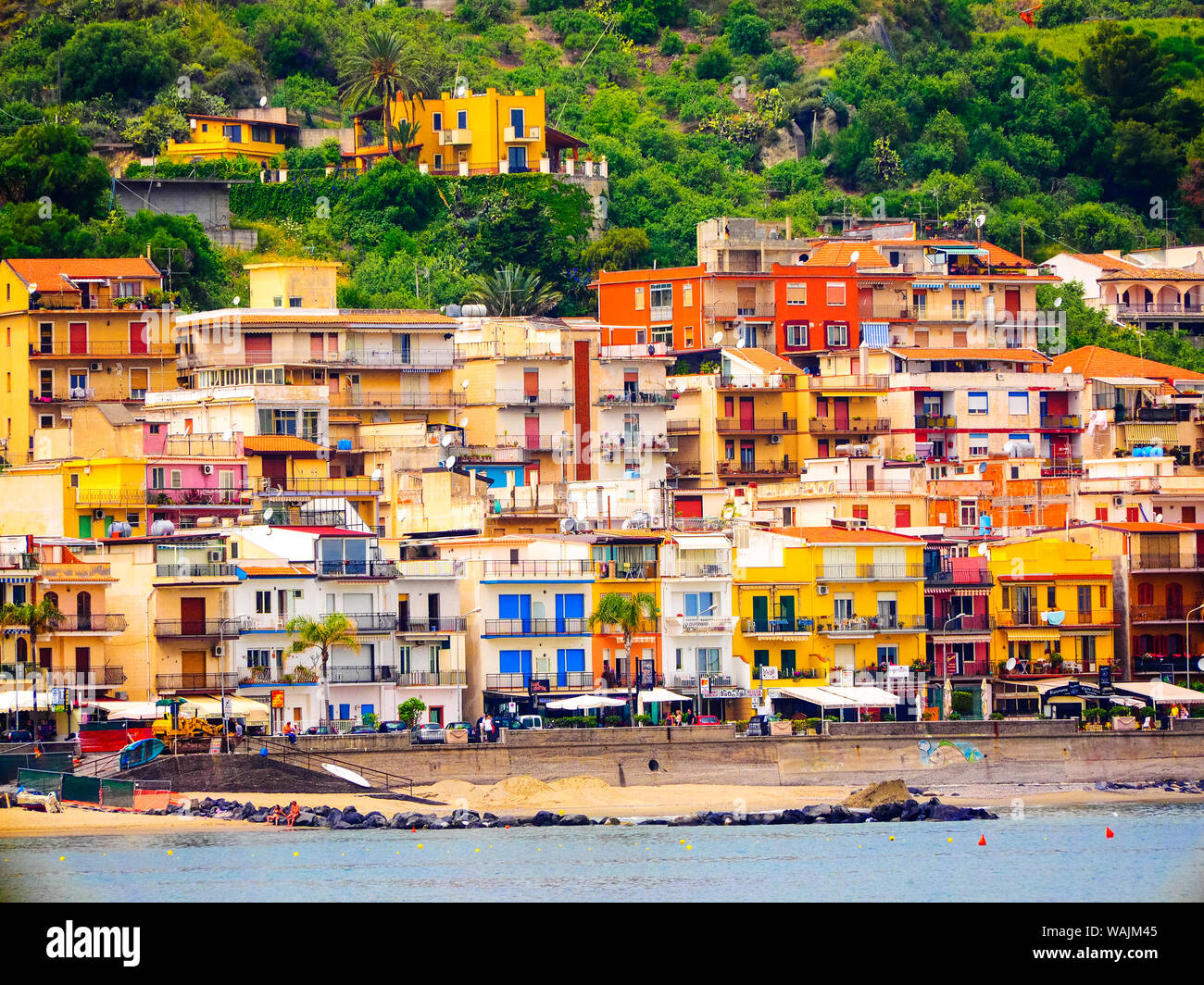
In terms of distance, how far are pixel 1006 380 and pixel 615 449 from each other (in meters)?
19.5

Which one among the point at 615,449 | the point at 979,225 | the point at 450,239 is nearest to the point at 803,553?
the point at 615,449

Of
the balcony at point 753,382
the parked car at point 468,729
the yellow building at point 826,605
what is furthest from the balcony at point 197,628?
the balcony at point 753,382

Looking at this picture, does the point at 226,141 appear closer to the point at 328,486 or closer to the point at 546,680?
the point at 328,486

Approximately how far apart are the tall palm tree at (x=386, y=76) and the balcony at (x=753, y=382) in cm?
2542

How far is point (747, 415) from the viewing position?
370ft

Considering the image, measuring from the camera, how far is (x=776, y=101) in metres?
151

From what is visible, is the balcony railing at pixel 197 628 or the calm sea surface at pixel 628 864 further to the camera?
the balcony railing at pixel 197 628

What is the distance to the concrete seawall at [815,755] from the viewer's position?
251ft

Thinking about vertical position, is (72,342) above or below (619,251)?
below

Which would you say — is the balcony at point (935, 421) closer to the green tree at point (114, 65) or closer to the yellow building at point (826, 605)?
the yellow building at point (826, 605)

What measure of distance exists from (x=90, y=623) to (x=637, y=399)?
35.0 m

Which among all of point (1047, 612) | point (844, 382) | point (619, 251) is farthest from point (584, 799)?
point (619, 251)

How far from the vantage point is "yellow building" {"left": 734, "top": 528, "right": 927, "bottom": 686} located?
86812mm
